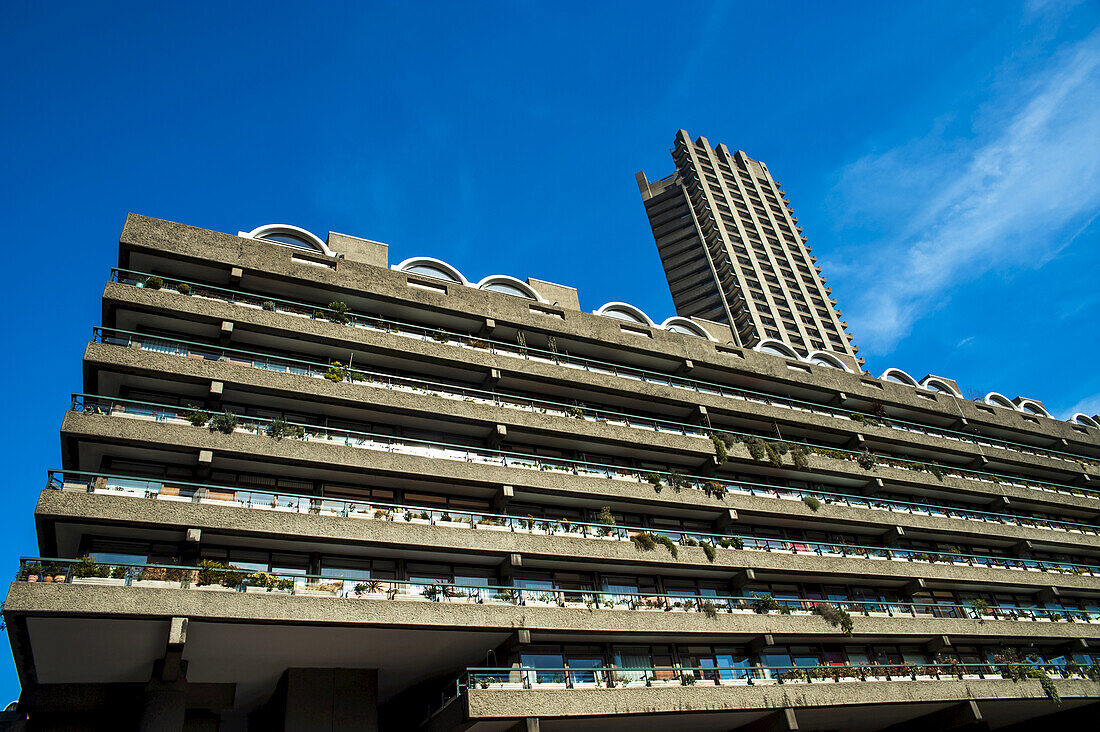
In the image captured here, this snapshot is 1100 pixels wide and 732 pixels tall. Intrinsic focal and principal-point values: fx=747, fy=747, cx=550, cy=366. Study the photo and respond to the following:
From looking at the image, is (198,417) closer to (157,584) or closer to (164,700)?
(157,584)

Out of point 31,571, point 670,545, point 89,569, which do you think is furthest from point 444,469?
point 31,571

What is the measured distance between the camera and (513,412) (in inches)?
1211

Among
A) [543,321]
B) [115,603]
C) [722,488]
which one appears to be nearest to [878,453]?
[722,488]

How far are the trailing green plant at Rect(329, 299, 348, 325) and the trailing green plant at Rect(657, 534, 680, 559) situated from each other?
15.3 metres

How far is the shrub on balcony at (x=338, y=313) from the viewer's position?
3011 cm

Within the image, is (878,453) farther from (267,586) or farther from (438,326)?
(267,586)

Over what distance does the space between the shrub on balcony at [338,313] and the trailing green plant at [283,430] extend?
5498 millimetres

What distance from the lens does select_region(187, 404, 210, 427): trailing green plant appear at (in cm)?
2456

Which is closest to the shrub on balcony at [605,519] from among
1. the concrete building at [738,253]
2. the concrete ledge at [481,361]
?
the concrete ledge at [481,361]

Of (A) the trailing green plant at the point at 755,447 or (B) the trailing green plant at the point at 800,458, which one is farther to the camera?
(B) the trailing green plant at the point at 800,458

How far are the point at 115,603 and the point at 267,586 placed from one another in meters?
3.85

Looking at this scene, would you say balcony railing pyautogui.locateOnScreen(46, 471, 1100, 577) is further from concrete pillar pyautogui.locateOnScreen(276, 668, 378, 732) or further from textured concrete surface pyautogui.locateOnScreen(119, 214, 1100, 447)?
textured concrete surface pyautogui.locateOnScreen(119, 214, 1100, 447)

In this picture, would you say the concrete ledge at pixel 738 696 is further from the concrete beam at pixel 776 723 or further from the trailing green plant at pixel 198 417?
the trailing green plant at pixel 198 417

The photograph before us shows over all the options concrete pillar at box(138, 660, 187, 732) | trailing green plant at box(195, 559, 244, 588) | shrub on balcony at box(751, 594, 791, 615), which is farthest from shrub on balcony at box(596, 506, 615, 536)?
concrete pillar at box(138, 660, 187, 732)
